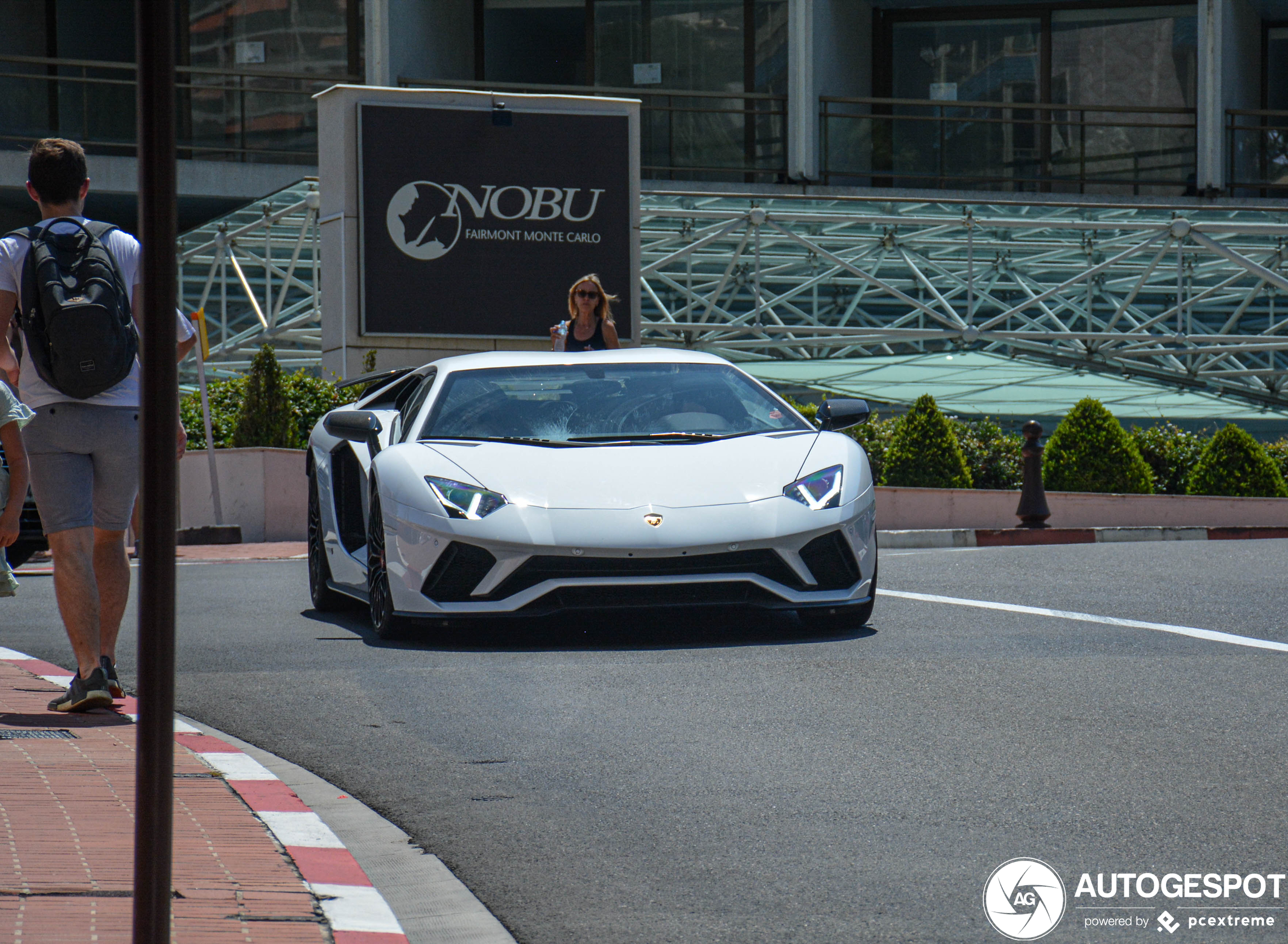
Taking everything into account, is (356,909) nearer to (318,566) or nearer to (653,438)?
(653,438)

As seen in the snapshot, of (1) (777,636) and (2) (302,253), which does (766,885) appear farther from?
(2) (302,253)

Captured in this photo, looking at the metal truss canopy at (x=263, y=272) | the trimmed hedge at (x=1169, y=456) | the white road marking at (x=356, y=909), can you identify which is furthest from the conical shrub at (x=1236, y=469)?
the white road marking at (x=356, y=909)

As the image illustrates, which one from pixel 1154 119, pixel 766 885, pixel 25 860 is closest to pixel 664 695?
pixel 766 885

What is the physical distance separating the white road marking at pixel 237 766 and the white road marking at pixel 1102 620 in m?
4.25

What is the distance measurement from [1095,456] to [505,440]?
1116 centimetres

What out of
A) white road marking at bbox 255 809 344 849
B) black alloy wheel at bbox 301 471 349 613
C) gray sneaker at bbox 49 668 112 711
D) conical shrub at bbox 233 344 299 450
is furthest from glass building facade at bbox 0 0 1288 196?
white road marking at bbox 255 809 344 849

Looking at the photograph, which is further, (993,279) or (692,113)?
(692,113)

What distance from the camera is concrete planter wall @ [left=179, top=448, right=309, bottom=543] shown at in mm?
16547

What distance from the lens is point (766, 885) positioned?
4023 millimetres

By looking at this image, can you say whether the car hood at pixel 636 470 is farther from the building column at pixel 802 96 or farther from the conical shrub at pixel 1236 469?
the building column at pixel 802 96

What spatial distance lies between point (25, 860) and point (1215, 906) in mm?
2626

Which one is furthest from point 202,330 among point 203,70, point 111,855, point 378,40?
point 111,855

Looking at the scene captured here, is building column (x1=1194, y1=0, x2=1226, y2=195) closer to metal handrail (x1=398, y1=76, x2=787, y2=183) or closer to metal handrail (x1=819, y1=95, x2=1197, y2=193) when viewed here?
metal handrail (x1=819, y1=95, x2=1197, y2=193)

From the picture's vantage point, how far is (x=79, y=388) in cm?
584
